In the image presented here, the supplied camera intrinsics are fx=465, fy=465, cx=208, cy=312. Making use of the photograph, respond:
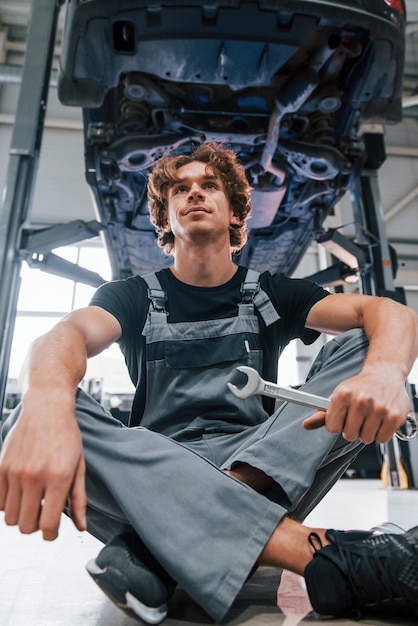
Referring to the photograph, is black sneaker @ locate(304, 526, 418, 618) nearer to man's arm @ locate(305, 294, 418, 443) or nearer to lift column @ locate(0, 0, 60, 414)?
man's arm @ locate(305, 294, 418, 443)

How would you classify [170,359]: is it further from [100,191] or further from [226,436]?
[100,191]

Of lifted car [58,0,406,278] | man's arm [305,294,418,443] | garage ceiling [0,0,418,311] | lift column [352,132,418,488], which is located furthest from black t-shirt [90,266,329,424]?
garage ceiling [0,0,418,311]

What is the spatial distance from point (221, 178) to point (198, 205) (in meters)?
0.21

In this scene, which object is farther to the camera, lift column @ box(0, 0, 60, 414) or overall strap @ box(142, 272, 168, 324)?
lift column @ box(0, 0, 60, 414)

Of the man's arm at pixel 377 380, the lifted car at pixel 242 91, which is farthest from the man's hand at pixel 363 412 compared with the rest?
the lifted car at pixel 242 91

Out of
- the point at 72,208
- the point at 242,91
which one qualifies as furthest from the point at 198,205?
the point at 72,208

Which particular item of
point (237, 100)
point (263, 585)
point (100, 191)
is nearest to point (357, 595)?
point (263, 585)

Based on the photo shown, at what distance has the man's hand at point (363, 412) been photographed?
0.63 meters

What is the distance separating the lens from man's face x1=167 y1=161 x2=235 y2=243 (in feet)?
3.65

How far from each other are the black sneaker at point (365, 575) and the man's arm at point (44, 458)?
0.32 meters

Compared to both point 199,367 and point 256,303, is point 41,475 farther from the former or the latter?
point 256,303

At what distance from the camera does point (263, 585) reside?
83cm

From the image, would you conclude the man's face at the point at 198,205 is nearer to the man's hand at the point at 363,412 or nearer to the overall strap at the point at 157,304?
the overall strap at the point at 157,304

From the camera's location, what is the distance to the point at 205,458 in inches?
27.6
